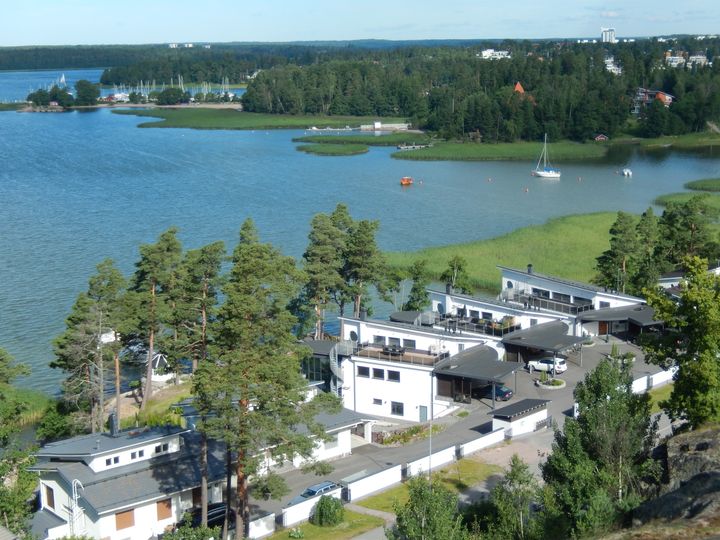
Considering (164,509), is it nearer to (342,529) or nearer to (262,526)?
(262,526)

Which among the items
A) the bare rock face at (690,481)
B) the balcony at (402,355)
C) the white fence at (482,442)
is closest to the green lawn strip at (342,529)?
the white fence at (482,442)

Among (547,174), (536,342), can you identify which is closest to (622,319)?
(536,342)

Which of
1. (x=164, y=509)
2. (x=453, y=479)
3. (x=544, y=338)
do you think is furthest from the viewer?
(x=544, y=338)

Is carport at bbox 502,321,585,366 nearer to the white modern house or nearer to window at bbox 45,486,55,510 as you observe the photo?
the white modern house

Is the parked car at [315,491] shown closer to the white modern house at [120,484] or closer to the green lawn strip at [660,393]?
the white modern house at [120,484]

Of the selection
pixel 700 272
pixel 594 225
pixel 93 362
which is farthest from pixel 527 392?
pixel 594 225
